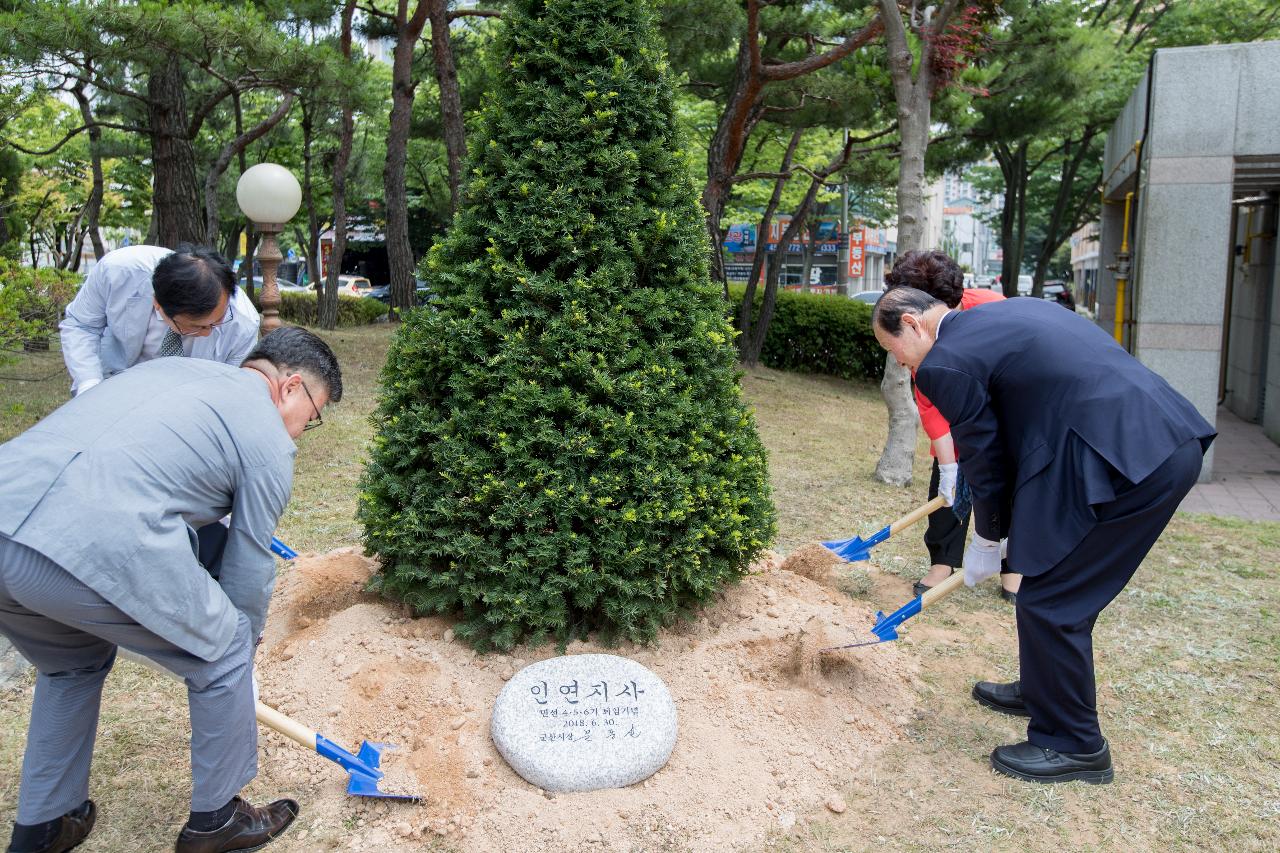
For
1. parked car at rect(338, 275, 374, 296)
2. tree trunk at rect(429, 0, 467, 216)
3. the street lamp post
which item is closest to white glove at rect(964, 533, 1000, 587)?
the street lamp post

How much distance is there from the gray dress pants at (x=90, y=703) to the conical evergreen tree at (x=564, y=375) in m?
0.92

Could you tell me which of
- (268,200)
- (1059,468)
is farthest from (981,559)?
(268,200)

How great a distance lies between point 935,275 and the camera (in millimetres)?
4355

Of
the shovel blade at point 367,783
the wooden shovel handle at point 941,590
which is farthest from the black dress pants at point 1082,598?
the shovel blade at point 367,783

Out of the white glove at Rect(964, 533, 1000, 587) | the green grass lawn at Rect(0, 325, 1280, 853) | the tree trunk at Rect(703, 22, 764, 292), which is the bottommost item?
the green grass lawn at Rect(0, 325, 1280, 853)

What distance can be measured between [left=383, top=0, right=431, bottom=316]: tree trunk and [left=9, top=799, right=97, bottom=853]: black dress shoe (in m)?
10.5

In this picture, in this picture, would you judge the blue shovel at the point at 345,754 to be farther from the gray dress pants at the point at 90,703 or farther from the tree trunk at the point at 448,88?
the tree trunk at the point at 448,88

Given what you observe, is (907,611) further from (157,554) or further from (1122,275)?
(1122,275)

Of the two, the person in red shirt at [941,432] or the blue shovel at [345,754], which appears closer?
the blue shovel at [345,754]

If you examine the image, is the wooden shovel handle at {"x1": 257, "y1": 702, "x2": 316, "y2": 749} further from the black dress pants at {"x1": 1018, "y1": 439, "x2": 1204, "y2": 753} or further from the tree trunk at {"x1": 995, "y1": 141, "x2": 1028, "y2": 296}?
the tree trunk at {"x1": 995, "y1": 141, "x2": 1028, "y2": 296}

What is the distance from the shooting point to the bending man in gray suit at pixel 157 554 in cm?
223

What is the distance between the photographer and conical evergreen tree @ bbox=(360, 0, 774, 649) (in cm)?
330

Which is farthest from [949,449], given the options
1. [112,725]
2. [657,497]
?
[112,725]

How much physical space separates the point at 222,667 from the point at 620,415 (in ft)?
4.82
